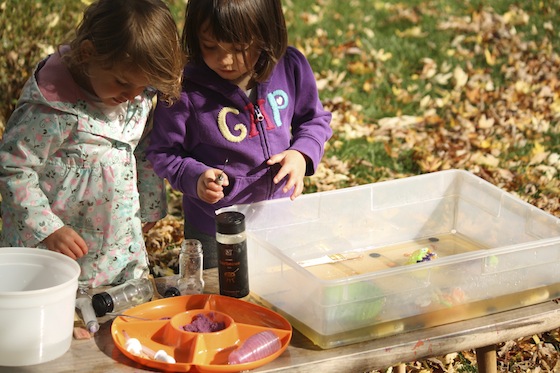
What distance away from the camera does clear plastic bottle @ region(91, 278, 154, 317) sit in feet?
8.42

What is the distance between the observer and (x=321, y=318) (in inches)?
94.7

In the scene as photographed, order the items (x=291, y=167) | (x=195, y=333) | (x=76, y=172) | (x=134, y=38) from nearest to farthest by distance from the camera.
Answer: (x=195, y=333) < (x=134, y=38) < (x=76, y=172) < (x=291, y=167)

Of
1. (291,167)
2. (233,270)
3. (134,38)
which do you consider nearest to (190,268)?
(233,270)

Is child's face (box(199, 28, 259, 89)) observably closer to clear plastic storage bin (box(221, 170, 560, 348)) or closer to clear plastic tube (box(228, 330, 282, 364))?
clear plastic storage bin (box(221, 170, 560, 348))

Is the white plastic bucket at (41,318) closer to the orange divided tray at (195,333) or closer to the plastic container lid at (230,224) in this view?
the orange divided tray at (195,333)

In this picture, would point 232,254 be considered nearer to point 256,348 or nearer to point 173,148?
point 256,348

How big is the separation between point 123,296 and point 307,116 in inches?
37.0

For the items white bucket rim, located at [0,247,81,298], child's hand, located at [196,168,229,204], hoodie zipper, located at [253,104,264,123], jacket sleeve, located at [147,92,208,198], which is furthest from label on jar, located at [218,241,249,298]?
hoodie zipper, located at [253,104,264,123]

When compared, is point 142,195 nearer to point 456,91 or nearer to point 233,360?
point 233,360

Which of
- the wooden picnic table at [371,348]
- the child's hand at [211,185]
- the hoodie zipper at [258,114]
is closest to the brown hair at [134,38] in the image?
the child's hand at [211,185]

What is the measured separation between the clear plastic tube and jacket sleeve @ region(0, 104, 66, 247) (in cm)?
67

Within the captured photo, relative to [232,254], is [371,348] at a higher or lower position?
lower

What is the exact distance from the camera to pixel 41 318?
2.26m

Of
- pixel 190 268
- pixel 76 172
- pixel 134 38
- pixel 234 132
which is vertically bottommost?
pixel 190 268
